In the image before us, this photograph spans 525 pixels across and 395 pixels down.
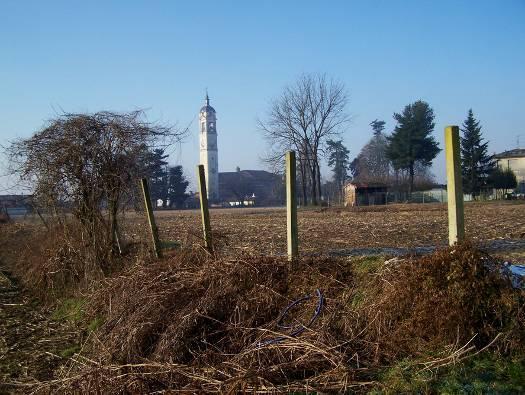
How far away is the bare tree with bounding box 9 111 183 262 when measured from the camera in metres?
10.1

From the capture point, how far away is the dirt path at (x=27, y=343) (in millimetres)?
6199

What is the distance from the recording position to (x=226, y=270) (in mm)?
7207

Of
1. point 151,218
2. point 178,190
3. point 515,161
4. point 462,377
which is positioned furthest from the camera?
point 178,190

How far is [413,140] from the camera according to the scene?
67500mm

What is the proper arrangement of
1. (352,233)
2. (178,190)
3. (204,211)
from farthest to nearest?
(178,190)
(352,233)
(204,211)

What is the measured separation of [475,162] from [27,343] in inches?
2312

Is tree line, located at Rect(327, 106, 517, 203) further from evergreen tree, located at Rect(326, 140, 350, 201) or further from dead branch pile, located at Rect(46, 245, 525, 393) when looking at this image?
dead branch pile, located at Rect(46, 245, 525, 393)

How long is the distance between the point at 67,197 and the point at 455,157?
24.3 ft

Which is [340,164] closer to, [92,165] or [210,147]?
[210,147]

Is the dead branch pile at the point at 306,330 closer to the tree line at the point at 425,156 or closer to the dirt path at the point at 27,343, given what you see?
the dirt path at the point at 27,343

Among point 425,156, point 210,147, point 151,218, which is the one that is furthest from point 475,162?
point 210,147

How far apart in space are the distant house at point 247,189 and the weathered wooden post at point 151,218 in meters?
92.8

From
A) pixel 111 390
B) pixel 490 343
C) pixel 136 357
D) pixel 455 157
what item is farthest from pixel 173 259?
pixel 490 343

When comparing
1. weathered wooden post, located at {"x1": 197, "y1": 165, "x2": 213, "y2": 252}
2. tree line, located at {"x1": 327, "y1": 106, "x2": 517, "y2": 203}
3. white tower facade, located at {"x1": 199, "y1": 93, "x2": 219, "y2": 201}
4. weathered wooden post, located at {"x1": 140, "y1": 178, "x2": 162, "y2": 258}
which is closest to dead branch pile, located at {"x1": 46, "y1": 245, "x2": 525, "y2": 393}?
weathered wooden post, located at {"x1": 197, "y1": 165, "x2": 213, "y2": 252}
